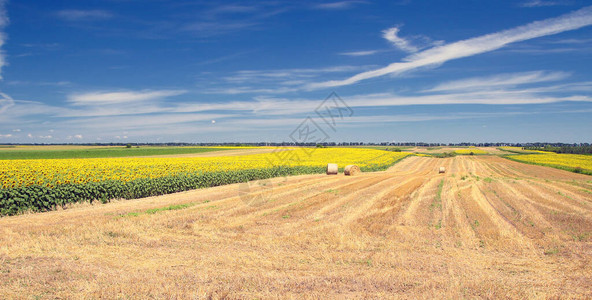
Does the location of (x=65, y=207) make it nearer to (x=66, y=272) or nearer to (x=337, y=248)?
(x=66, y=272)

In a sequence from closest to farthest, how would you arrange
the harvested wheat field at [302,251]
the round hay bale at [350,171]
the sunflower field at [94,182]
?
1. the harvested wheat field at [302,251]
2. the sunflower field at [94,182]
3. the round hay bale at [350,171]

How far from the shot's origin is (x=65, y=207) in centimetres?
1794

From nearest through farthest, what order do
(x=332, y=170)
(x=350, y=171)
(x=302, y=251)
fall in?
(x=302, y=251) → (x=350, y=171) → (x=332, y=170)

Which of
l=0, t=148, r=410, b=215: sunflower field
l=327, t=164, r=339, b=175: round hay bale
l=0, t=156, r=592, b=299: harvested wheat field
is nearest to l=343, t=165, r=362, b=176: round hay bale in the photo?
l=327, t=164, r=339, b=175: round hay bale

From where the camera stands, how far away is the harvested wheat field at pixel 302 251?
23.3 feet

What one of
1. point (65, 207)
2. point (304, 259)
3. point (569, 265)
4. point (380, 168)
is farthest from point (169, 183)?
point (380, 168)

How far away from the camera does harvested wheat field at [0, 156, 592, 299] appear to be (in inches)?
280

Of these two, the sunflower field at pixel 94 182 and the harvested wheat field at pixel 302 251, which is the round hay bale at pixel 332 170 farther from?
the harvested wheat field at pixel 302 251

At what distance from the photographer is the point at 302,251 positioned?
982cm

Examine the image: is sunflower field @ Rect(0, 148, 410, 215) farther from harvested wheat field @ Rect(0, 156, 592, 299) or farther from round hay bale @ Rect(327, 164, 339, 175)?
round hay bale @ Rect(327, 164, 339, 175)

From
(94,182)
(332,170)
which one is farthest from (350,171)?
(94,182)

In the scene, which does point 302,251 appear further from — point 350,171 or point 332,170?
point 332,170

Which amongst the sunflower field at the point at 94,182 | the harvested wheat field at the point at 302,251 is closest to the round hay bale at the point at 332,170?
the sunflower field at the point at 94,182

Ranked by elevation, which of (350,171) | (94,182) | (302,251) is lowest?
(302,251)
